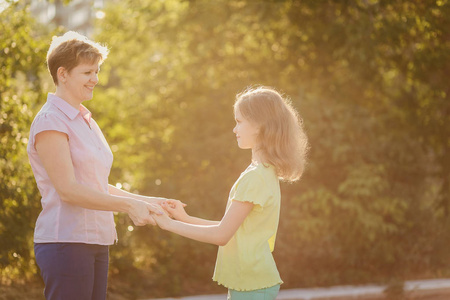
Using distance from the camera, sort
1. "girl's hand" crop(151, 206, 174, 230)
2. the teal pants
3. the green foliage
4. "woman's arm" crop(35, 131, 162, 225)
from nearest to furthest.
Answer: "woman's arm" crop(35, 131, 162, 225) → the teal pants → "girl's hand" crop(151, 206, 174, 230) → the green foliage

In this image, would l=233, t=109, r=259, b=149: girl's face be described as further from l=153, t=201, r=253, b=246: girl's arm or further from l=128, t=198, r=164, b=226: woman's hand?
l=128, t=198, r=164, b=226: woman's hand

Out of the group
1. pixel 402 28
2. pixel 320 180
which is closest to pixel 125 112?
pixel 320 180

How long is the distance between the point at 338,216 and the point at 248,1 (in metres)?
3.33

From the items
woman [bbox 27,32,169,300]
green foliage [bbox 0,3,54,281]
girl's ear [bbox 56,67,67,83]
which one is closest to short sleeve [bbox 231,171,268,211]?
woman [bbox 27,32,169,300]

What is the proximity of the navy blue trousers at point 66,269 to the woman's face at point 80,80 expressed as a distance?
2.29 feet

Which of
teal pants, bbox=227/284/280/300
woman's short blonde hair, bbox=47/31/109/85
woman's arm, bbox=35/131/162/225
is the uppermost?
woman's short blonde hair, bbox=47/31/109/85

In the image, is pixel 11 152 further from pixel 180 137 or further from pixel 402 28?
pixel 402 28

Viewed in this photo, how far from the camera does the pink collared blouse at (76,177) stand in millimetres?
2787

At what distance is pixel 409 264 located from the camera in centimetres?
844

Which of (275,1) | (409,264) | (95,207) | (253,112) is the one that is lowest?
(409,264)

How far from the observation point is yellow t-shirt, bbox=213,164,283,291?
2955 millimetres

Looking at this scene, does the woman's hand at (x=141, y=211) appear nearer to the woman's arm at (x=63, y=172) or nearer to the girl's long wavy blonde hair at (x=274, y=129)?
the woman's arm at (x=63, y=172)

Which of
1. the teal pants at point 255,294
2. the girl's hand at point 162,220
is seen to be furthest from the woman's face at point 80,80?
the teal pants at point 255,294

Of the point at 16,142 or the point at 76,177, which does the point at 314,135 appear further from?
the point at 76,177
